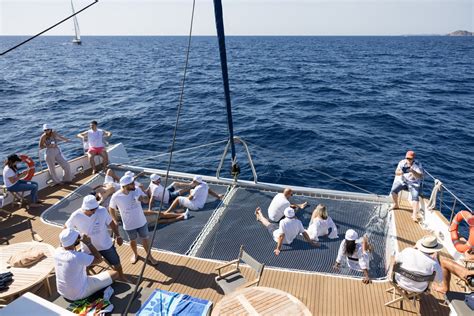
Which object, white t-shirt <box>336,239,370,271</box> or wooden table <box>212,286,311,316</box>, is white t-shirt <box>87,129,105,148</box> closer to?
wooden table <box>212,286,311,316</box>

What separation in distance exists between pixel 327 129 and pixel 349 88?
1487 cm

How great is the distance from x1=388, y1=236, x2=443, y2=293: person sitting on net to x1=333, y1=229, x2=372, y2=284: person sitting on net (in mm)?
961

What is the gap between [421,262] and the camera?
17.9 ft

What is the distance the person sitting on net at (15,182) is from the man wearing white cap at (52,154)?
1018 mm

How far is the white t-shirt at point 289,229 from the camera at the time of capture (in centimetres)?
758

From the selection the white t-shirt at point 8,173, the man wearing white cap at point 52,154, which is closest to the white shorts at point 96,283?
the white t-shirt at point 8,173

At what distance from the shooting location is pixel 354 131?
2142 cm

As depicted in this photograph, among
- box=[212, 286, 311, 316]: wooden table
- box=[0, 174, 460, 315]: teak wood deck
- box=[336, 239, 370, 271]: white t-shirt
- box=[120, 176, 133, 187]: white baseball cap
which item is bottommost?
box=[0, 174, 460, 315]: teak wood deck

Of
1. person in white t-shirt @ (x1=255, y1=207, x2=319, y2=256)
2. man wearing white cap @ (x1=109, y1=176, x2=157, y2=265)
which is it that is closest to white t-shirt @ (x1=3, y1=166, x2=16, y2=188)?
man wearing white cap @ (x1=109, y1=176, x2=157, y2=265)

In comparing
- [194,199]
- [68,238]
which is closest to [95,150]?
[194,199]

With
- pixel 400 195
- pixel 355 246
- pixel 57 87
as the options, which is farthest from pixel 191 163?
pixel 57 87

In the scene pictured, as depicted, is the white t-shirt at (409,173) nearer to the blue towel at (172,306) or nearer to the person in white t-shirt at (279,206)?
the person in white t-shirt at (279,206)

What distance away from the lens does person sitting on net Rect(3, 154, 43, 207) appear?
8664mm

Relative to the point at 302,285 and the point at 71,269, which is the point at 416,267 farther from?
the point at 71,269
